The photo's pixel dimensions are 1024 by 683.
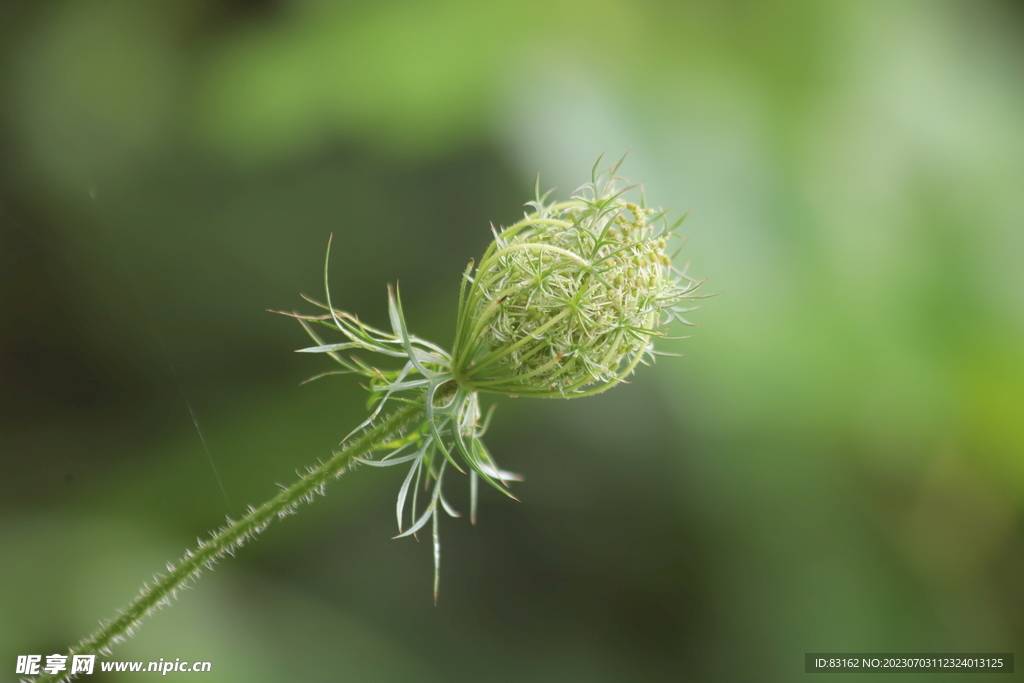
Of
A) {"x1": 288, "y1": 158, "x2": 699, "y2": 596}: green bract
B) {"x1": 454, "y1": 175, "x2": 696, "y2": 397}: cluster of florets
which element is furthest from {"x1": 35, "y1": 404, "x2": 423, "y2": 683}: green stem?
{"x1": 454, "y1": 175, "x2": 696, "y2": 397}: cluster of florets

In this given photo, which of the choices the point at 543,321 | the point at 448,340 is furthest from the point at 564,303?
the point at 448,340

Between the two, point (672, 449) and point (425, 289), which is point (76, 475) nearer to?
point (425, 289)

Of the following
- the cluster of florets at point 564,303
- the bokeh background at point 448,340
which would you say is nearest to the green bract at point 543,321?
the cluster of florets at point 564,303

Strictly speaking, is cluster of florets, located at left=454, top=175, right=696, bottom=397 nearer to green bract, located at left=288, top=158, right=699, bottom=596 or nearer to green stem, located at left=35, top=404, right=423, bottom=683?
green bract, located at left=288, top=158, right=699, bottom=596

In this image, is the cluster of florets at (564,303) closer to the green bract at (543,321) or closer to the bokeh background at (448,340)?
the green bract at (543,321)

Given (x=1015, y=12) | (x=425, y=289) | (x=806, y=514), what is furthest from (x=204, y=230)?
(x=1015, y=12)

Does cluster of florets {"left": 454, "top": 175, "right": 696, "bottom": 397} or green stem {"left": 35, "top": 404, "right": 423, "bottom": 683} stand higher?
cluster of florets {"left": 454, "top": 175, "right": 696, "bottom": 397}

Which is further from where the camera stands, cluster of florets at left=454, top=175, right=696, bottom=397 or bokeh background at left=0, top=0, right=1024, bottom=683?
bokeh background at left=0, top=0, right=1024, bottom=683
